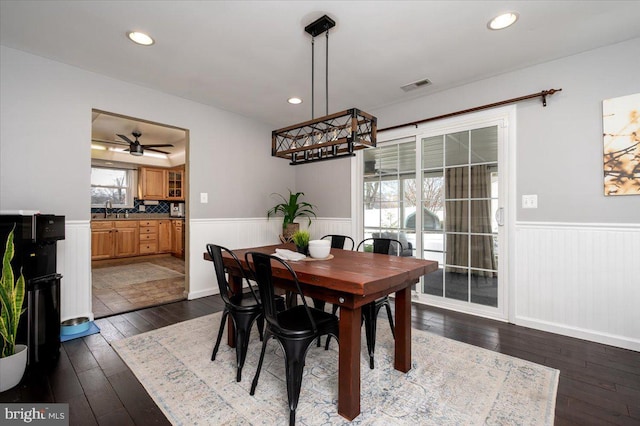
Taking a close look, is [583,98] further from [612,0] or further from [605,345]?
[605,345]

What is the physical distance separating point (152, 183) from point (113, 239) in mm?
1583

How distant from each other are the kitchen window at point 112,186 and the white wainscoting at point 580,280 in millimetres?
8035

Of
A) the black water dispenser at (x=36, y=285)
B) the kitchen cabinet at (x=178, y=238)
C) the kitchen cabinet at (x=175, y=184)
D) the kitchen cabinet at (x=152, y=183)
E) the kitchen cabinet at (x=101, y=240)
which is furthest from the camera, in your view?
the kitchen cabinet at (x=175, y=184)

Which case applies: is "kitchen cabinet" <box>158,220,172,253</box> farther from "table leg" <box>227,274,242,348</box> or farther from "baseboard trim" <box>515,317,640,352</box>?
"baseboard trim" <box>515,317,640,352</box>

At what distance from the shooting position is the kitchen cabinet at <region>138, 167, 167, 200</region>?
7141 mm

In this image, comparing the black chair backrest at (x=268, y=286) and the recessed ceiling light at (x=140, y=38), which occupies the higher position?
the recessed ceiling light at (x=140, y=38)

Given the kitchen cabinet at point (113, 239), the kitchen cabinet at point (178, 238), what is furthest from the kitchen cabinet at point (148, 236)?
the kitchen cabinet at point (178, 238)

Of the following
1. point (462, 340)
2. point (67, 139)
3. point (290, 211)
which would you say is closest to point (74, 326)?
point (67, 139)

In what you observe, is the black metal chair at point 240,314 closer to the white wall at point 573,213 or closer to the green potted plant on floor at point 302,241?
the green potted plant on floor at point 302,241

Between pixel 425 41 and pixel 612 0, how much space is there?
47.6 inches

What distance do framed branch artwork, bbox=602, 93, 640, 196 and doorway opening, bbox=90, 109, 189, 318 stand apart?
17.2 ft

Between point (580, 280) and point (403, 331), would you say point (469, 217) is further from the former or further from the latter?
point (403, 331)

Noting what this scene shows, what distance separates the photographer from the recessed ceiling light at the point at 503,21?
7.16 feet

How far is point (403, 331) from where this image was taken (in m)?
2.10
